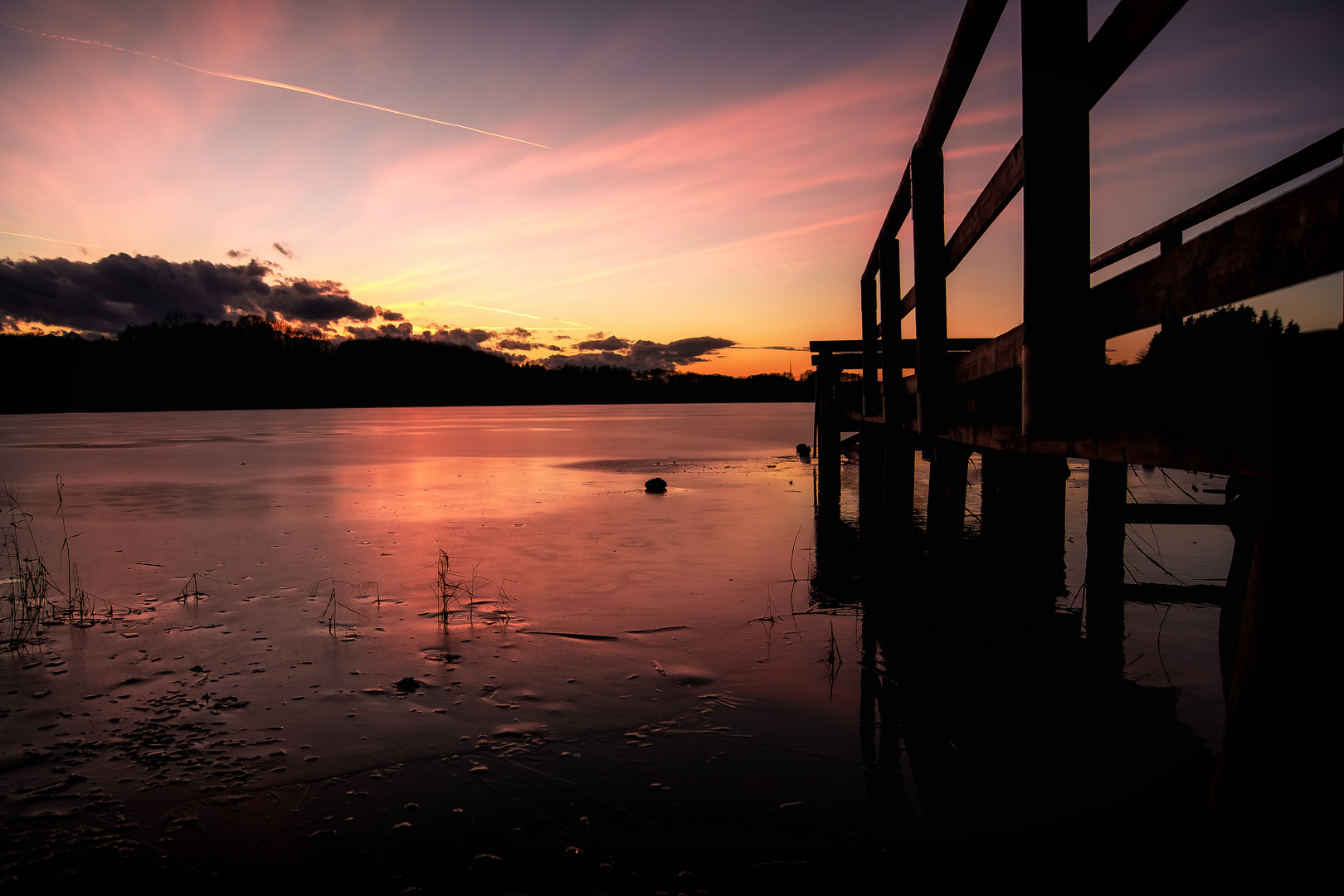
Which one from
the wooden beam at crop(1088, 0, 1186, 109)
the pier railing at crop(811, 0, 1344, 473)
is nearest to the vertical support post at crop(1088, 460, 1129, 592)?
the pier railing at crop(811, 0, 1344, 473)

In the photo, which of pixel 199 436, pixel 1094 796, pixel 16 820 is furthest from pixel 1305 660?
pixel 199 436

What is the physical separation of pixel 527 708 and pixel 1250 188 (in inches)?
235

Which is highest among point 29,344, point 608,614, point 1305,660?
point 29,344

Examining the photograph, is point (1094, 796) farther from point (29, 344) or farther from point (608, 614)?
point (29, 344)

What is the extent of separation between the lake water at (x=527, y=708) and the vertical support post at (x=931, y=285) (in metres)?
2.07

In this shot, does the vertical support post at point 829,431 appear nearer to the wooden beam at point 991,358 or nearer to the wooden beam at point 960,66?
the wooden beam at point 960,66

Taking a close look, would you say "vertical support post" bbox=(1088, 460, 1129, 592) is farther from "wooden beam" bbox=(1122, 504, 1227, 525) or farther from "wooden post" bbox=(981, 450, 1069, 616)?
"wooden beam" bbox=(1122, 504, 1227, 525)

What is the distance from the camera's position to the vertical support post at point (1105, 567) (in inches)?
180

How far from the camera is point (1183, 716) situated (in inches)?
181

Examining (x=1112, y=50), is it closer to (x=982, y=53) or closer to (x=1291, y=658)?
(x=982, y=53)

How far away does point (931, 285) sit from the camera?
5.50m

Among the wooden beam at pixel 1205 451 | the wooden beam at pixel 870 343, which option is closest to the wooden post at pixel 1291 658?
the wooden beam at pixel 1205 451

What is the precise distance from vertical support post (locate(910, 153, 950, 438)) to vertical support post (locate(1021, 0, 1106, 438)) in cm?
251

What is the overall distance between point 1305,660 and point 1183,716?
271cm
